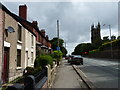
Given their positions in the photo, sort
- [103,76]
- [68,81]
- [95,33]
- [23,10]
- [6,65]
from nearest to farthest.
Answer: [6,65] → [68,81] → [103,76] → [23,10] → [95,33]

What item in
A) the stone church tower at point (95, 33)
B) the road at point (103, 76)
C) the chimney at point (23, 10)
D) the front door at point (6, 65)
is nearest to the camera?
the road at point (103, 76)

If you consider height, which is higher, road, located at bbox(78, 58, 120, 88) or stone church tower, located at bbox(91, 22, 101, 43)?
stone church tower, located at bbox(91, 22, 101, 43)

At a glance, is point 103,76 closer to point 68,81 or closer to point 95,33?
point 68,81

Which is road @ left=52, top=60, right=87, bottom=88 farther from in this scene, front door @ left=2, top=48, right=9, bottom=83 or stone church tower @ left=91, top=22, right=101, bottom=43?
stone church tower @ left=91, top=22, right=101, bottom=43

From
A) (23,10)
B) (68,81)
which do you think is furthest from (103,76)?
(23,10)

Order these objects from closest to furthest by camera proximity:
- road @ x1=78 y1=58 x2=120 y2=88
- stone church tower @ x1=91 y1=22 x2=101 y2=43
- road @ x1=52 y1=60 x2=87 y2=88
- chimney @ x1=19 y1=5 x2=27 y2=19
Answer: road @ x1=52 y1=60 x2=87 y2=88, road @ x1=78 y1=58 x2=120 y2=88, chimney @ x1=19 y1=5 x2=27 y2=19, stone church tower @ x1=91 y1=22 x2=101 y2=43

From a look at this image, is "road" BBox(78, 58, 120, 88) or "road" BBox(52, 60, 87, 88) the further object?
"road" BBox(78, 58, 120, 88)

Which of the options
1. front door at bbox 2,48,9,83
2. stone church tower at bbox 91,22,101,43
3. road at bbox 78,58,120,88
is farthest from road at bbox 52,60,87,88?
stone church tower at bbox 91,22,101,43

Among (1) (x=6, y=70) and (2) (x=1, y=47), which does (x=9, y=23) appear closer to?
(2) (x=1, y=47)

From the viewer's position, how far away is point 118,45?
4981 centimetres

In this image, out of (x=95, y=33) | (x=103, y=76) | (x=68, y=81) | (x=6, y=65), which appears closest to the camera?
(x=6, y=65)

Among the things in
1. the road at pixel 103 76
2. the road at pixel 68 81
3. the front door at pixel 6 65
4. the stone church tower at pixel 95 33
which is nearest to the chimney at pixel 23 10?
the road at pixel 103 76

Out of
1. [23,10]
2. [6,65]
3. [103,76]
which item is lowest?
[103,76]

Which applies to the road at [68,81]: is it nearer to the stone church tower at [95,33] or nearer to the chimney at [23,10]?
the chimney at [23,10]
